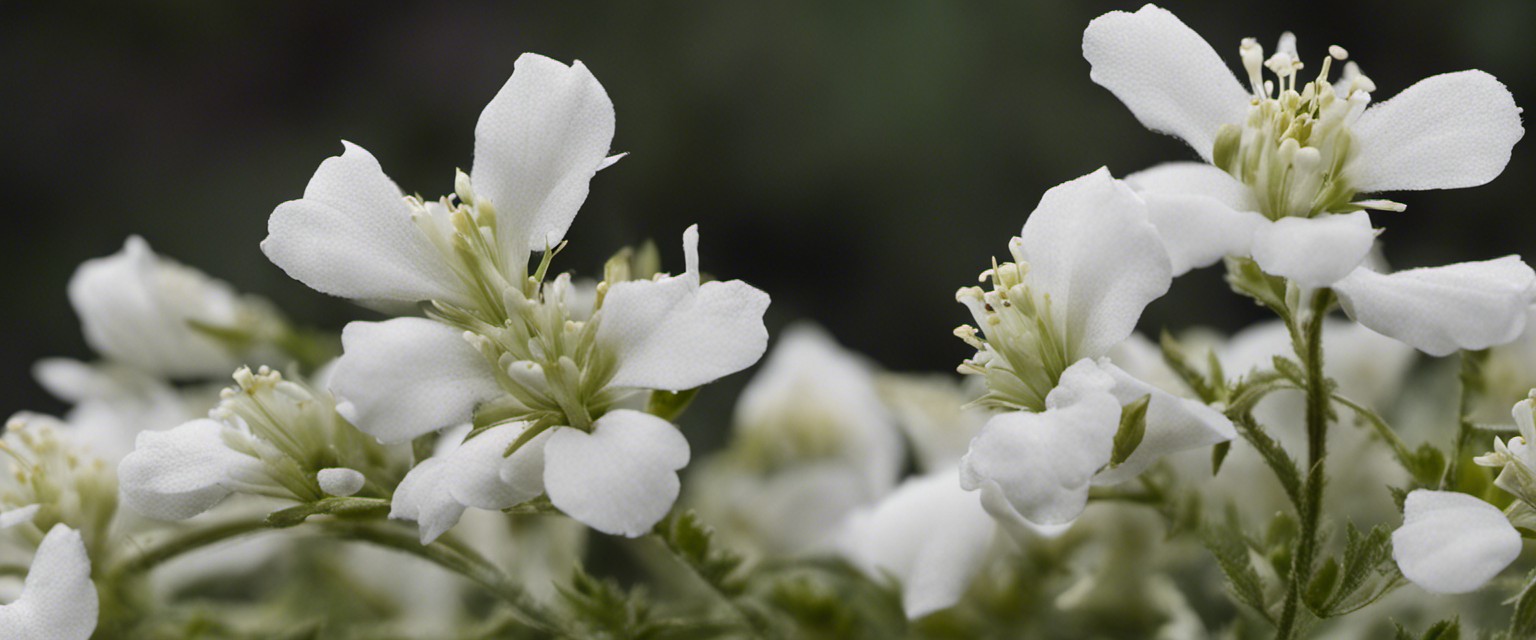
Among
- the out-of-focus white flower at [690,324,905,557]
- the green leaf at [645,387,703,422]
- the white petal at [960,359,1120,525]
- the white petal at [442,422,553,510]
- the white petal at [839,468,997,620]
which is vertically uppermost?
the white petal at [960,359,1120,525]

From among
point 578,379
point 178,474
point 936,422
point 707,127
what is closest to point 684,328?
point 578,379

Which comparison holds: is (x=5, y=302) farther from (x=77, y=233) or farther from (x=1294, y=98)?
(x=1294, y=98)

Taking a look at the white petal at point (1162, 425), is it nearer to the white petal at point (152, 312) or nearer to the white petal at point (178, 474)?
the white petal at point (178, 474)

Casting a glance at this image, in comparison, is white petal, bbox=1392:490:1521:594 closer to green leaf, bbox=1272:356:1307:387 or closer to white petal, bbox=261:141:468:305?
green leaf, bbox=1272:356:1307:387

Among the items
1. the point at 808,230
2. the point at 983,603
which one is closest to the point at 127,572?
the point at 983,603

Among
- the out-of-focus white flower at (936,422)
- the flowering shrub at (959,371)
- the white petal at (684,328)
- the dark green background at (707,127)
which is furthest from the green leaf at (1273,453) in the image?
the dark green background at (707,127)

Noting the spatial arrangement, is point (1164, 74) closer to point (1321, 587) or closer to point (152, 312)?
point (1321, 587)

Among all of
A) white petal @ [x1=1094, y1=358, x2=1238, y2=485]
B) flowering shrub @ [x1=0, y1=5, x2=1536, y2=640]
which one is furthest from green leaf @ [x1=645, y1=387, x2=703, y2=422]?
white petal @ [x1=1094, y1=358, x2=1238, y2=485]
